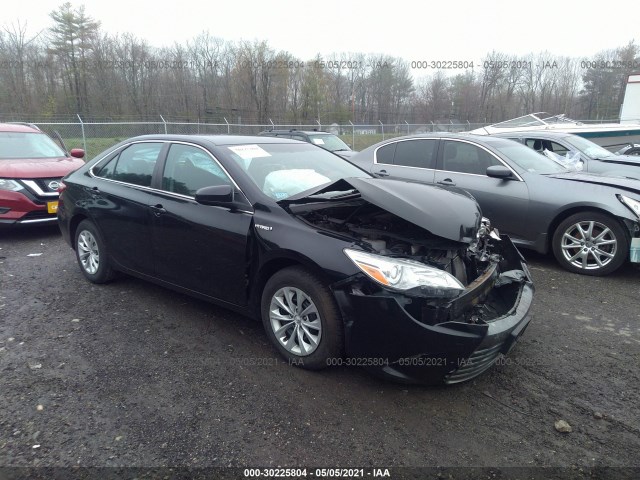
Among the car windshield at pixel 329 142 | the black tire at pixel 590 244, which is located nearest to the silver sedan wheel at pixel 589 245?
the black tire at pixel 590 244

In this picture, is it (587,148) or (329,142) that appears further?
(329,142)

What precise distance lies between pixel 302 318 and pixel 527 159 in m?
4.50

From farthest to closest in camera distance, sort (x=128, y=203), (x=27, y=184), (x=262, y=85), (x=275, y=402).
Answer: (x=262, y=85)
(x=27, y=184)
(x=128, y=203)
(x=275, y=402)

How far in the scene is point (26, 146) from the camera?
781 cm

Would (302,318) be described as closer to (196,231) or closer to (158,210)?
(196,231)

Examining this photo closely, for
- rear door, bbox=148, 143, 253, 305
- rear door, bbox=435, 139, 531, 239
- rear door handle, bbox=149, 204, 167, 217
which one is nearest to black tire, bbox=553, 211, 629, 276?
rear door, bbox=435, 139, 531, 239

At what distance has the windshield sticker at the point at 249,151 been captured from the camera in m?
3.86

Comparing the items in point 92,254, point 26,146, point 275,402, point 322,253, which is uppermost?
point 26,146

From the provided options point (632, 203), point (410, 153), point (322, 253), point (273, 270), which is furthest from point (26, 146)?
point (632, 203)

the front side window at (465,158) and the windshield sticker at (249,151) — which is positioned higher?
the windshield sticker at (249,151)

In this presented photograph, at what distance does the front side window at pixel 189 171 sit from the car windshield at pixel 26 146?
4.90 metres

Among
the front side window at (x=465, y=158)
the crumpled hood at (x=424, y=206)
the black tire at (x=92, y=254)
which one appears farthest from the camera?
the front side window at (x=465, y=158)

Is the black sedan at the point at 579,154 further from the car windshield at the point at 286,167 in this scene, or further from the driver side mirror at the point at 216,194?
the driver side mirror at the point at 216,194

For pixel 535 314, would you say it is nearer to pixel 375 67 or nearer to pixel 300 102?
pixel 300 102
